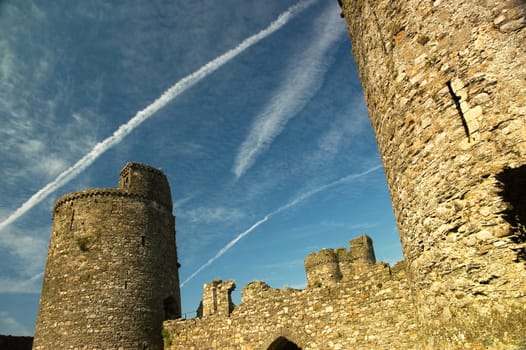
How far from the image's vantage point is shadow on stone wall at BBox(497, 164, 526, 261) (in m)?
3.69

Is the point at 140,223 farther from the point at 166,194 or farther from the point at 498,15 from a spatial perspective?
the point at 498,15

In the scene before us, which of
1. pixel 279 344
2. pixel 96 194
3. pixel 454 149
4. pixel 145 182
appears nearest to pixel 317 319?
pixel 279 344

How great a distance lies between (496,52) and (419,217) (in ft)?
6.07

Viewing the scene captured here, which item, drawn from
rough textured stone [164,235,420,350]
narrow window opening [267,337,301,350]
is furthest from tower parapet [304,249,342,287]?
narrow window opening [267,337,301,350]

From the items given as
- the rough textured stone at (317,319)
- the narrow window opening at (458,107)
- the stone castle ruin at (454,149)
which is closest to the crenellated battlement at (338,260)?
the rough textured stone at (317,319)

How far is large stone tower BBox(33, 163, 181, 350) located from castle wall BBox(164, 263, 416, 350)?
2168mm

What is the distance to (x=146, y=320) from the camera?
15.5 metres

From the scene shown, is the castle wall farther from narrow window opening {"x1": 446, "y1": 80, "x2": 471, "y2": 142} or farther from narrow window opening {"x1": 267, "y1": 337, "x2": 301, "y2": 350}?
narrow window opening {"x1": 446, "y1": 80, "x2": 471, "y2": 142}

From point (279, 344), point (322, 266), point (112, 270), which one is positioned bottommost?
point (279, 344)

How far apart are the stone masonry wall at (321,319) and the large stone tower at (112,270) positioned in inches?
84.4

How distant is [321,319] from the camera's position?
1172cm

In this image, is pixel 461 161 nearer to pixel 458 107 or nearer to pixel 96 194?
pixel 458 107

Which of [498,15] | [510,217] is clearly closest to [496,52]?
[498,15]

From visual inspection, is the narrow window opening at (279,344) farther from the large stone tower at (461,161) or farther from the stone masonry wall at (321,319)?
the large stone tower at (461,161)
